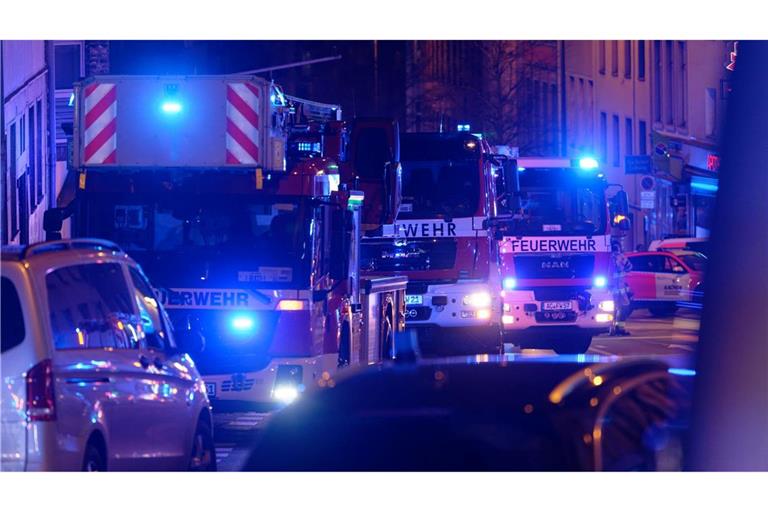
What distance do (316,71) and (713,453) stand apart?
261ft

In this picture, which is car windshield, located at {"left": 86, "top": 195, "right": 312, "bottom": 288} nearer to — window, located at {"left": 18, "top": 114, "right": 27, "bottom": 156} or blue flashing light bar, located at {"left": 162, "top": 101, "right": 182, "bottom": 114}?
blue flashing light bar, located at {"left": 162, "top": 101, "right": 182, "bottom": 114}

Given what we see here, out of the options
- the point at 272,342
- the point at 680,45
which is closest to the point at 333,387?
the point at 272,342

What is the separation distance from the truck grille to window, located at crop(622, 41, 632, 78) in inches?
1181

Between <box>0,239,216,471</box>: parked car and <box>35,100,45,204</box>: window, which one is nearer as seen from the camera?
<box>0,239,216,471</box>: parked car

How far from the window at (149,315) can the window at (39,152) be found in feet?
72.3

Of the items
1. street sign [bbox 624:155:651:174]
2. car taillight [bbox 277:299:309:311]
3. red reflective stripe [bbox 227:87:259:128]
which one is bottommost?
car taillight [bbox 277:299:309:311]

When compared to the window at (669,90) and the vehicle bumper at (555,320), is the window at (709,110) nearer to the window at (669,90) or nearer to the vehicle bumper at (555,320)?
the window at (669,90)

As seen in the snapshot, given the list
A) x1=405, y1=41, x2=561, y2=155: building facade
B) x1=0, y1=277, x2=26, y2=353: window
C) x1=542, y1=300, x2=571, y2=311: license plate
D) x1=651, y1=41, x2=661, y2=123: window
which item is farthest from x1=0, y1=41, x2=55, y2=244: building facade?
x1=651, y1=41, x2=661, y2=123: window

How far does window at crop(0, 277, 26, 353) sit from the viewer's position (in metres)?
7.34

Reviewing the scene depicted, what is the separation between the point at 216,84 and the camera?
1359cm

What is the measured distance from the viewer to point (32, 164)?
3016 centimetres

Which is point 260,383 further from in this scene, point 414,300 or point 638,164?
point 638,164

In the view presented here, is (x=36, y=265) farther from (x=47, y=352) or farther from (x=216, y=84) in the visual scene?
Answer: (x=216, y=84)

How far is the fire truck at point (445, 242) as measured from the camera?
20812mm
